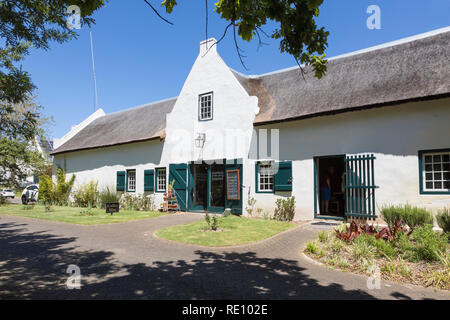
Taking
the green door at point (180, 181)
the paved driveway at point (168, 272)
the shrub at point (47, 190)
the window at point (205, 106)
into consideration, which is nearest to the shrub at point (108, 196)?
the green door at point (180, 181)

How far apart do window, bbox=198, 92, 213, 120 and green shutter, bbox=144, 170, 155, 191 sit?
401 cm

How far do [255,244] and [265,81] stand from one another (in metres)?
9.41

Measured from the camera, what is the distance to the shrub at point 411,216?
8133mm

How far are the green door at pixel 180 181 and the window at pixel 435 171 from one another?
31.5 feet

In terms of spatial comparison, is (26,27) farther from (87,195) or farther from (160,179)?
(87,195)

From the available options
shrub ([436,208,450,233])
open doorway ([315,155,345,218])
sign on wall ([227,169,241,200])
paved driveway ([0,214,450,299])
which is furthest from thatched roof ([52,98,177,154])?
shrub ([436,208,450,233])

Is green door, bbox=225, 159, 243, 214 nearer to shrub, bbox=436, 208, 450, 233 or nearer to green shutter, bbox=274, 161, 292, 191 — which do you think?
green shutter, bbox=274, 161, 292, 191

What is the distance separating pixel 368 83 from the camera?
10539 mm

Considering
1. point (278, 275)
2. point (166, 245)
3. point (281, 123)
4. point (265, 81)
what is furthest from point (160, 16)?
point (265, 81)

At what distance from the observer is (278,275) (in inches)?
205

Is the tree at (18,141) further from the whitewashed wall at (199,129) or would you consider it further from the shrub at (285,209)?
the shrub at (285,209)

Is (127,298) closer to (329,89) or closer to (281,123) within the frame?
(281,123)

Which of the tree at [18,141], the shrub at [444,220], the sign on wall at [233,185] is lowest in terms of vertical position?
the shrub at [444,220]

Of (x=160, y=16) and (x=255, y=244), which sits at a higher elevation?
(x=160, y=16)
